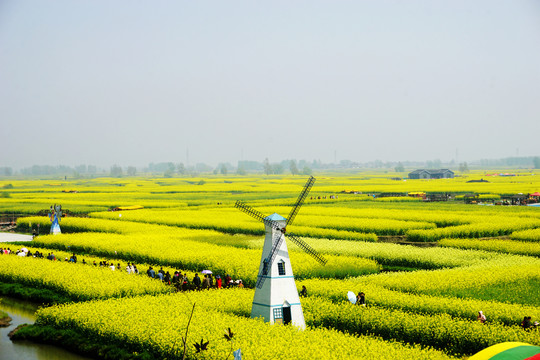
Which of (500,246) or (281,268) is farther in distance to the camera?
(500,246)

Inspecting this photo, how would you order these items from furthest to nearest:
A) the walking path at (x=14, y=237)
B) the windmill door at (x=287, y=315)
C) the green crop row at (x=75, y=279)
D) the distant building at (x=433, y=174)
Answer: the distant building at (x=433, y=174) → the walking path at (x=14, y=237) → the green crop row at (x=75, y=279) → the windmill door at (x=287, y=315)

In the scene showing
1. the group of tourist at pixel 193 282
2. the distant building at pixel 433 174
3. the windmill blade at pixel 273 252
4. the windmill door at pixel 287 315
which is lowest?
the group of tourist at pixel 193 282

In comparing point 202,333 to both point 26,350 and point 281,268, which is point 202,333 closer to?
point 281,268

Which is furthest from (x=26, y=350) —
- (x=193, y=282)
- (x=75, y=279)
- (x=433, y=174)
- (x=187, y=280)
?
(x=433, y=174)

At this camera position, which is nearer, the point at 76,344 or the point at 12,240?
the point at 76,344

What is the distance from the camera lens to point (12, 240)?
50.4 metres

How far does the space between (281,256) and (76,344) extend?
7884mm

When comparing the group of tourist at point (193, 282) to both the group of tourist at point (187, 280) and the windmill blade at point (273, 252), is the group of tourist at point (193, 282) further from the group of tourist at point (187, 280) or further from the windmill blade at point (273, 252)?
the windmill blade at point (273, 252)

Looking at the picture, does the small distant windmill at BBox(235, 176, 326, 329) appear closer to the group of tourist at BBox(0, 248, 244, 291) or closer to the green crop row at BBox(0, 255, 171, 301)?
the group of tourist at BBox(0, 248, 244, 291)

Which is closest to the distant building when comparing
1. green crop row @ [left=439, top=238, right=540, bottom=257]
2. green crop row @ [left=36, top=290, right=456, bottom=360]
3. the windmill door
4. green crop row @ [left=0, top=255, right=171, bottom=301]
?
green crop row @ [left=439, top=238, right=540, bottom=257]

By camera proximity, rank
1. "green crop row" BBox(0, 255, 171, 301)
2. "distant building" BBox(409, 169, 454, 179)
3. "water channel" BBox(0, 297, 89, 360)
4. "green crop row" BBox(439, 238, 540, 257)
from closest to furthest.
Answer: "water channel" BBox(0, 297, 89, 360) < "green crop row" BBox(0, 255, 171, 301) < "green crop row" BBox(439, 238, 540, 257) < "distant building" BBox(409, 169, 454, 179)

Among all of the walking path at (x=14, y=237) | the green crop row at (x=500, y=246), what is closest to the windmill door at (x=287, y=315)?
the green crop row at (x=500, y=246)

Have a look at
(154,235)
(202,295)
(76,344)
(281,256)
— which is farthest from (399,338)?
(154,235)

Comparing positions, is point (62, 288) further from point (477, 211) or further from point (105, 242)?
point (477, 211)
